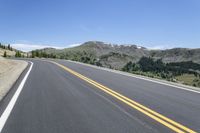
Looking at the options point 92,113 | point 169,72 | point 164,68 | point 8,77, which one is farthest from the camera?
point 164,68

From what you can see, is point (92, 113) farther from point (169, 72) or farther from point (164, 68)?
point (164, 68)

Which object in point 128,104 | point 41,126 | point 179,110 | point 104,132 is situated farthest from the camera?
point 128,104

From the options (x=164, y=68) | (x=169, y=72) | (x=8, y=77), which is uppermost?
(x=8, y=77)

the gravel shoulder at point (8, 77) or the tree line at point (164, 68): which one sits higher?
the gravel shoulder at point (8, 77)

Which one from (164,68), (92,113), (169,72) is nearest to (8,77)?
(92,113)

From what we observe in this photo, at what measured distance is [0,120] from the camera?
311 inches

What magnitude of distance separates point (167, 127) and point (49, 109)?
362 centimetres

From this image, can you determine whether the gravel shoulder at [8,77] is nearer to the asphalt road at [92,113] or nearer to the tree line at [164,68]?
the asphalt road at [92,113]

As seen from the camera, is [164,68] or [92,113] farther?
[164,68]

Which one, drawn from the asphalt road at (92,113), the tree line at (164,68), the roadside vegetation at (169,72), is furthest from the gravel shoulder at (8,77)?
the tree line at (164,68)

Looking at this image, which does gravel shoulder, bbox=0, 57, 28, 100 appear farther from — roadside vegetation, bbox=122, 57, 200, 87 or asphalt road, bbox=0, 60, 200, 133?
roadside vegetation, bbox=122, 57, 200, 87

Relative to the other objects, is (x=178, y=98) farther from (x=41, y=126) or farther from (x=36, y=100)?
(x=41, y=126)

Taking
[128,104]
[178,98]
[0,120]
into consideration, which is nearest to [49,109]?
[0,120]

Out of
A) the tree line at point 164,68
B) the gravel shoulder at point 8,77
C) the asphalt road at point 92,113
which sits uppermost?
the asphalt road at point 92,113
